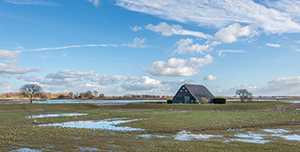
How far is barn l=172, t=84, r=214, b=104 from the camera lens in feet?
362

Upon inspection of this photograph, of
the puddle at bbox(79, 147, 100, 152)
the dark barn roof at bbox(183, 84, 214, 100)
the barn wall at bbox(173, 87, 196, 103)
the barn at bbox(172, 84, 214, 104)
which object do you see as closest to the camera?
the puddle at bbox(79, 147, 100, 152)

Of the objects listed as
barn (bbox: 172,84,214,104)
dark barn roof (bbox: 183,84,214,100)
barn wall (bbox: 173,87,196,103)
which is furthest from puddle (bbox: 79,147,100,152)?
barn wall (bbox: 173,87,196,103)

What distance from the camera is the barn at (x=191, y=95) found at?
362 feet

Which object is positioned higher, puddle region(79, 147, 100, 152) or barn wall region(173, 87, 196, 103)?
barn wall region(173, 87, 196, 103)

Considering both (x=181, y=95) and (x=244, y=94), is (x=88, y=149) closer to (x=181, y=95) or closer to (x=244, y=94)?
(x=181, y=95)

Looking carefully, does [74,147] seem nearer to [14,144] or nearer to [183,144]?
[14,144]

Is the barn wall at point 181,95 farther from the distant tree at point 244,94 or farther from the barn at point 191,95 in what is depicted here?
the distant tree at point 244,94

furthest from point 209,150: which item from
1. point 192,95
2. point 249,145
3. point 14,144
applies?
point 192,95

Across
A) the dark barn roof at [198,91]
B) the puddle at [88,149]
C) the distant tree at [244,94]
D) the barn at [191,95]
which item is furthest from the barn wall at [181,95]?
the puddle at [88,149]

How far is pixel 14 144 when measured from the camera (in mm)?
21031

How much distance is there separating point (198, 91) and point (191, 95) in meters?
5.01

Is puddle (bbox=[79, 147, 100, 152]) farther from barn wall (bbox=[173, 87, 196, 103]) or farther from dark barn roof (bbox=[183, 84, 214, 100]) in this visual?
barn wall (bbox=[173, 87, 196, 103])

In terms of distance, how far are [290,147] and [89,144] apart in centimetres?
1147

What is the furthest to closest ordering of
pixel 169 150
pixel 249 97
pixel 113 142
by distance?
pixel 249 97, pixel 113 142, pixel 169 150
